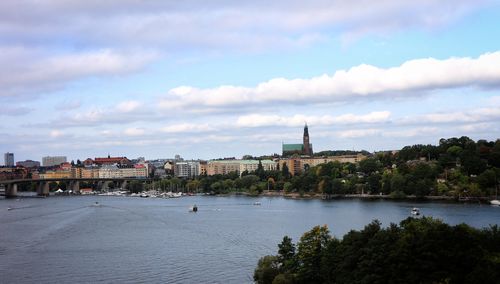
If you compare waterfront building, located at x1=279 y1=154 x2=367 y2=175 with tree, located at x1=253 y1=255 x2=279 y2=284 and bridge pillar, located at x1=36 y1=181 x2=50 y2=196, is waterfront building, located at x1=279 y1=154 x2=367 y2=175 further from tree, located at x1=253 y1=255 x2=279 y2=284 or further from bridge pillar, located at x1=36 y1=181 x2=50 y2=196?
tree, located at x1=253 y1=255 x2=279 y2=284

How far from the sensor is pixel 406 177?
2287 inches

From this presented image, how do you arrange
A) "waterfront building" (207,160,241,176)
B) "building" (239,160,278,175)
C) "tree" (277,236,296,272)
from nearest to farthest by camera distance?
"tree" (277,236,296,272), "building" (239,160,278,175), "waterfront building" (207,160,241,176)

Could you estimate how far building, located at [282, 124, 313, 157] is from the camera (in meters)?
124

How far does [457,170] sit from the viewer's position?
195 ft

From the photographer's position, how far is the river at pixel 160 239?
2166 cm

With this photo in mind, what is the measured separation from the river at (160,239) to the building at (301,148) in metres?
77.0

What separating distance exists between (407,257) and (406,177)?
44.5 m

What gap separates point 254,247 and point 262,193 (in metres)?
50.2

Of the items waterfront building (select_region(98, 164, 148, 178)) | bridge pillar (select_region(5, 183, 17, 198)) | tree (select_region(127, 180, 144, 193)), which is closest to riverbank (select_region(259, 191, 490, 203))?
tree (select_region(127, 180, 144, 193))

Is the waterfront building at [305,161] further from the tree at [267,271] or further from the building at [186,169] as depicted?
the tree at [267,271]

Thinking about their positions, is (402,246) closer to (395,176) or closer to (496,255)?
(496,255)

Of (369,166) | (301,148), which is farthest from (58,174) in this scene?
(369,166)

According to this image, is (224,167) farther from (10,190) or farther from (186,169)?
(10,190)

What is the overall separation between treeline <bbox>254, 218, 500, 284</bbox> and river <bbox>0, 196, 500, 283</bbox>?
4012mm
